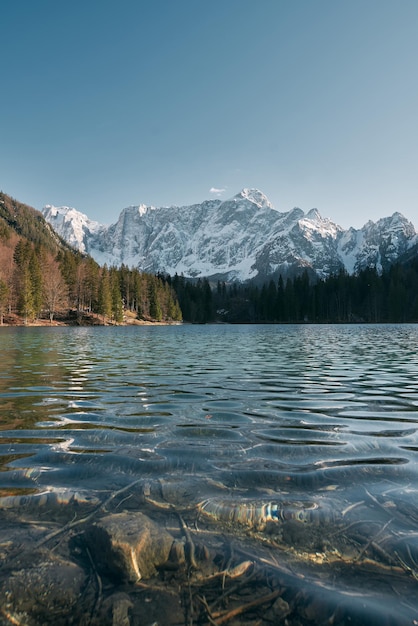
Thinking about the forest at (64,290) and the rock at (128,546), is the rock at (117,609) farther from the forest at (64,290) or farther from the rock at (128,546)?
the forest at (64,290)

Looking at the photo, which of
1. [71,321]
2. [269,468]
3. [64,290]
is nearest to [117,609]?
[269,468]

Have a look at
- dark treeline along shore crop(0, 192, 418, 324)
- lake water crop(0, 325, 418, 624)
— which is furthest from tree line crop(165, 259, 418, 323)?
lake water crop(0, 325, 418, 624)

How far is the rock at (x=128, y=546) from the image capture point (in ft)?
10.9

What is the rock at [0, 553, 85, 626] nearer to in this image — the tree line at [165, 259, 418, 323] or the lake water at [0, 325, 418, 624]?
the lake water at [0, 325, 418, 624]

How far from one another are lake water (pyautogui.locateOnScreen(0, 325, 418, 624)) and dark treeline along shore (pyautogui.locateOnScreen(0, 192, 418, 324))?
85746 mm

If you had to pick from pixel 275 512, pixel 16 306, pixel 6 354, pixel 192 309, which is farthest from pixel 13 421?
pixel 192 309

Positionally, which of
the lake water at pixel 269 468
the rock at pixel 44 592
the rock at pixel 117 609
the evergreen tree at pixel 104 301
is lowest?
the lake water at pixel 269 468

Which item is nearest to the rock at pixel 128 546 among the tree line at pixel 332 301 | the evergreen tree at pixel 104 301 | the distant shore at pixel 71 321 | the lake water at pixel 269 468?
the lake water at pixel 269 468

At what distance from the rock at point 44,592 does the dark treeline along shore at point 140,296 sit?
91.6 meters

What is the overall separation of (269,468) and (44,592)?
3.50 metres

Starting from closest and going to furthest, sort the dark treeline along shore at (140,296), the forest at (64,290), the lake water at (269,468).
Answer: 1. the lake water at (269,468)
2. the forest at (64,290)
3. the dark treeline along shore at (140,296)

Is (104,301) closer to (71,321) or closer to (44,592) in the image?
(71,321)

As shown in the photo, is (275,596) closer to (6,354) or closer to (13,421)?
(13,421)

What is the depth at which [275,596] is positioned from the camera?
2930 mm
